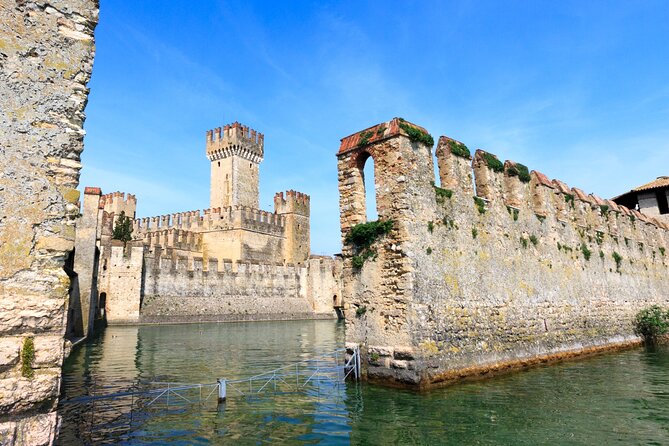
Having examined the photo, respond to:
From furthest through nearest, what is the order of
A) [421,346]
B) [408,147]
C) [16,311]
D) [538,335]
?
[538,335]
[408,147]
[421,346]
[16,311]

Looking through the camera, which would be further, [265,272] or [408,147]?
[265,272]

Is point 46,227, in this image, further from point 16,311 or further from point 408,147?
point 408,147

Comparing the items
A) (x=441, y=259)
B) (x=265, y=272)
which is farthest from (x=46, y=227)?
(x=265, y=272)

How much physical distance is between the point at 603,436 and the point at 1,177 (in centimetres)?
799

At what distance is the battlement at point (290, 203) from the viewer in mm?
54781

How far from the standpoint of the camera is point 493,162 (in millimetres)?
12586

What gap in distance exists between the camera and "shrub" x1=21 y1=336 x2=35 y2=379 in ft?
12.1

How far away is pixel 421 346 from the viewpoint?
9234 mm

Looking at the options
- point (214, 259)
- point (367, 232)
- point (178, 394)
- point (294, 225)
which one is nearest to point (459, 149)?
point (367, 232)

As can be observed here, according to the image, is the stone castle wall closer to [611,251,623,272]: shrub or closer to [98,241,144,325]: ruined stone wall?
[98,241,144,325]: ruined stone wall

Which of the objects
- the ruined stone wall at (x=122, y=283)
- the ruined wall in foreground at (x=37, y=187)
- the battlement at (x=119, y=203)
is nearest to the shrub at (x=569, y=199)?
the ruined wall in foreground at (x=37, y=187)

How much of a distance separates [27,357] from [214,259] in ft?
114

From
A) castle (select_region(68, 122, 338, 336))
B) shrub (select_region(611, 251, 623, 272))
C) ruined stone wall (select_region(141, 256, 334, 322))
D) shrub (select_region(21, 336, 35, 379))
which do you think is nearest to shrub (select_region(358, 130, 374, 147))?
shrub (select_region(21, 336, 35, 379))

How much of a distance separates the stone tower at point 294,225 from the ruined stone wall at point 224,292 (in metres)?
8.80
